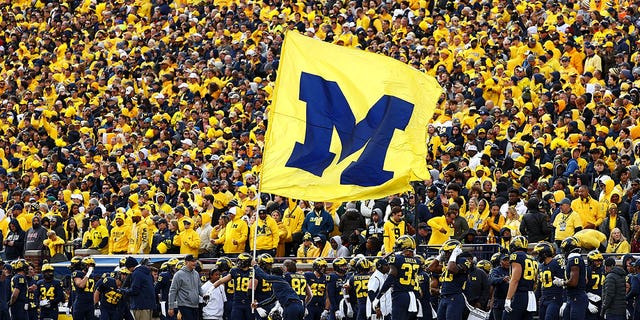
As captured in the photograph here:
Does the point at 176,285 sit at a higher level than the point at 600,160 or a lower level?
lower

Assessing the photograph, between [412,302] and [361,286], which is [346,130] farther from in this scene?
[361,286]

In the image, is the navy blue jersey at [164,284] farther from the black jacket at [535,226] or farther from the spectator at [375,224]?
the black jacket at [535,226]

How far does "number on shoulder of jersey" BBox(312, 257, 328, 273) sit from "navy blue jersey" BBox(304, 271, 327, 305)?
0.30 ft

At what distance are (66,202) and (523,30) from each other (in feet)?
31.5

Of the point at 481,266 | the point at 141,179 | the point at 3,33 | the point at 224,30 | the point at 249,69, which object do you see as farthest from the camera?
the point at 3,33

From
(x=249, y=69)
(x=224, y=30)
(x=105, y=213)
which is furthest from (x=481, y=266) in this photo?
(x=224, y=30)

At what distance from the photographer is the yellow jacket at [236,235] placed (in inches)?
953

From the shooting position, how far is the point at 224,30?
35844mm

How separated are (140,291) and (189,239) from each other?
1919 millimetres

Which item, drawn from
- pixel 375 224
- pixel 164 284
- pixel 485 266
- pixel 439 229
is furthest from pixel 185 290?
pixel 485 266

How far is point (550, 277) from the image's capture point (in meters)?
19.8

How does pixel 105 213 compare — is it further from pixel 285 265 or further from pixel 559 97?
pixel 559 97

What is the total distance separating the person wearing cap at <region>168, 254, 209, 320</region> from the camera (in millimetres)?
22703

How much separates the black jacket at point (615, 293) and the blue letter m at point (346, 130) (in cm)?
346
